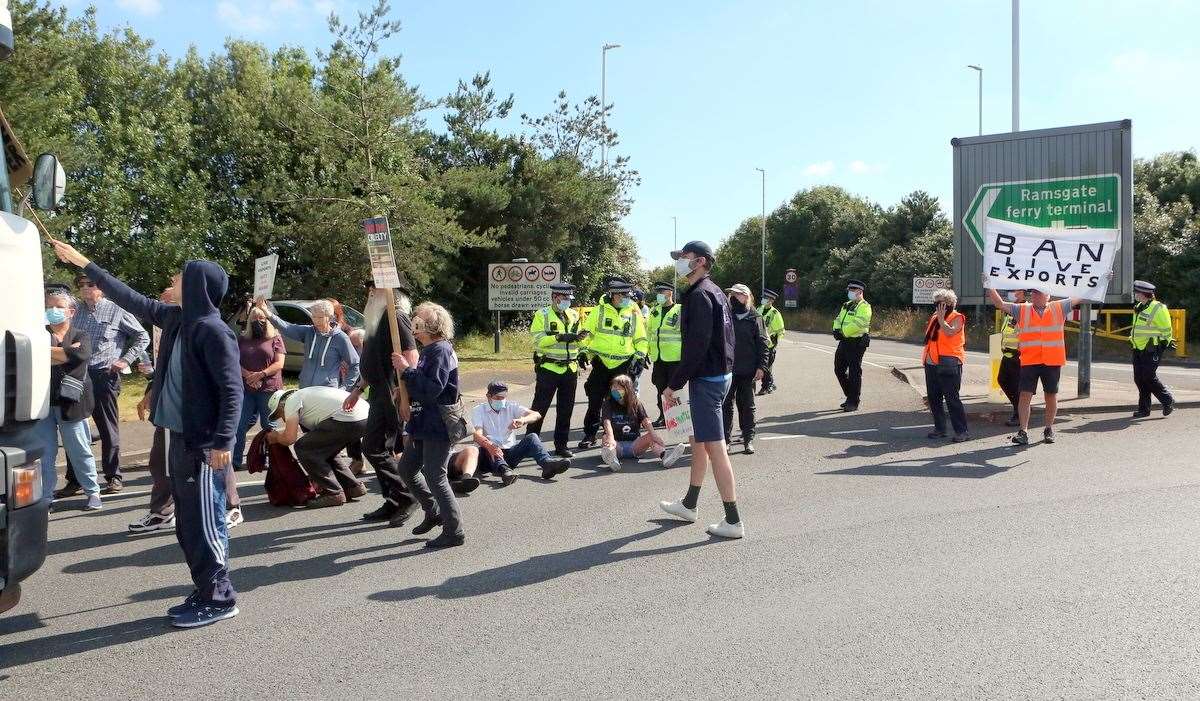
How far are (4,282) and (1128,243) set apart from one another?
46.7 feet

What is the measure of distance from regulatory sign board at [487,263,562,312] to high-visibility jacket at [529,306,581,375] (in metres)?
14.5

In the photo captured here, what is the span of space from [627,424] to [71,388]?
524 centimetres

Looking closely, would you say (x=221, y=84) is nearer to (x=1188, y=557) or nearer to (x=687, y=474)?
(x=687, y=474)

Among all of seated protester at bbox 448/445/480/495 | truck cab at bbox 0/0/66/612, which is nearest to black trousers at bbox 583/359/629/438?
seated protester at bbox 448/445/480/495

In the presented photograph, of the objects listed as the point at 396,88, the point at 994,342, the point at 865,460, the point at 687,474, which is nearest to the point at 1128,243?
the point at 994,342

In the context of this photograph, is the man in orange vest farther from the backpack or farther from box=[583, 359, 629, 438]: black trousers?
the backpack

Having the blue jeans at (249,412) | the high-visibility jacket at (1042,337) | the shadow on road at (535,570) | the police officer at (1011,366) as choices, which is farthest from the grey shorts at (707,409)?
the police officer at (1011,366)

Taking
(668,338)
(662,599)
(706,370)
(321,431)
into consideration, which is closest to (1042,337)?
(668,338)

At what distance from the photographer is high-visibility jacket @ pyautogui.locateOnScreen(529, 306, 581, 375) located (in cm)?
942

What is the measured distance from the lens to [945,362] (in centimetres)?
1027

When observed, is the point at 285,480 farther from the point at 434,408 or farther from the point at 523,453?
the point at 523,453

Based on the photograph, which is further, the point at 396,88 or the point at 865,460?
the point at 396,88

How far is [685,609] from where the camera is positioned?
4.77 m

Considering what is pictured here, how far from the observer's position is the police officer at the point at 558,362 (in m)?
9.38
